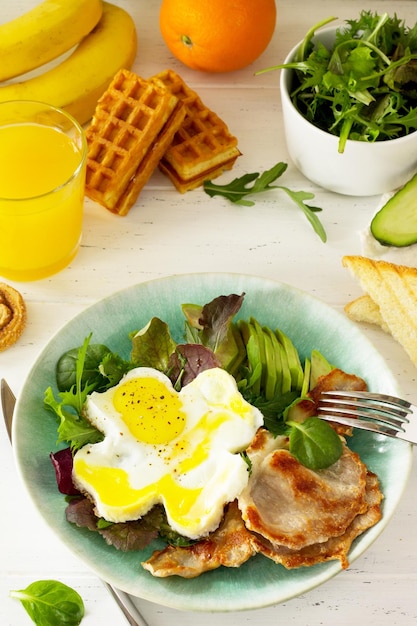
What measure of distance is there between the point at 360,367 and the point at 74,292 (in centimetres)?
94

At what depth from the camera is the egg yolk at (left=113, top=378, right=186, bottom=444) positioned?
2.01 meters

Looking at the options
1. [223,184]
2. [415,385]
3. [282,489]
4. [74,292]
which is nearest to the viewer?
[282,489]

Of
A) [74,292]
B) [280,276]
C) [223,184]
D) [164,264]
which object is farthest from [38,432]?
[223,184]

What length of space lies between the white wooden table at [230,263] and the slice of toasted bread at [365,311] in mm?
47

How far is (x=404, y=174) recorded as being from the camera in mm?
2670

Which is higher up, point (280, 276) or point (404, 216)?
point (404, 216)

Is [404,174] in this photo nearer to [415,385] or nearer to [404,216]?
[404,216]

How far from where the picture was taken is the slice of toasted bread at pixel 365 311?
7.98 feet

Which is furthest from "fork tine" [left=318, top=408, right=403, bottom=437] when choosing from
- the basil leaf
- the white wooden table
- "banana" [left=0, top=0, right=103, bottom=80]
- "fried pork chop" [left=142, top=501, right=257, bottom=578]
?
"banana" [left=0, top=0, right=103, bottom=80]

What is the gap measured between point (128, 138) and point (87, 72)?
365 millimetres

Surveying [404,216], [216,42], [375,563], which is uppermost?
[216,42]

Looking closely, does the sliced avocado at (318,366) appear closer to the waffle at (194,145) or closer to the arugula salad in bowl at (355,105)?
the arugula salad in bowl at (355,105)

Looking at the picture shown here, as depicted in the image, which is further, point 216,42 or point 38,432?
point 216,42

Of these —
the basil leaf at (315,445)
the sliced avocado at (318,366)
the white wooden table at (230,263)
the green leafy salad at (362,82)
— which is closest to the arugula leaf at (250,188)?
the white wooden table at (230,263)
